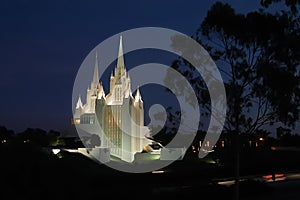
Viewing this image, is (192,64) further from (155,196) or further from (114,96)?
(114,96)

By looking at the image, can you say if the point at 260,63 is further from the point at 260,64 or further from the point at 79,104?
the point at 79,104

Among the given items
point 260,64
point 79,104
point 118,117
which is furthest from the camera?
point 79,104

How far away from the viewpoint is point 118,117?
8169 cm

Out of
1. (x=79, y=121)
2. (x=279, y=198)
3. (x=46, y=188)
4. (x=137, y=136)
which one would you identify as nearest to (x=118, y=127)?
(x=137, y=136)

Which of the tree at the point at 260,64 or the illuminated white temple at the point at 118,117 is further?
the illuminated white temple at the point at 118,117

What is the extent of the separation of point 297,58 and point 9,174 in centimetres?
977

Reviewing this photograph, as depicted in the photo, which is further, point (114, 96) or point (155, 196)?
point (114, 96)

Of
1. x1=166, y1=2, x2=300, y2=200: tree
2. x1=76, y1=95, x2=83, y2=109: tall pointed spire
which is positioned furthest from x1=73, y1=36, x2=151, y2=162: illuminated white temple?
x1=166, y1=2, x2=300, y2=200: tree

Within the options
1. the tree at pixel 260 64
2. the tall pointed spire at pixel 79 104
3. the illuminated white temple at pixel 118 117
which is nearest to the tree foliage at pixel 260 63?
the tree at pixel 260 64

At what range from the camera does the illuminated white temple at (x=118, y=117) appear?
78375 mm


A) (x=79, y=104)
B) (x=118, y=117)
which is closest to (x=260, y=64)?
(x=118, y=117)

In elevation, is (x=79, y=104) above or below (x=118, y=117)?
above

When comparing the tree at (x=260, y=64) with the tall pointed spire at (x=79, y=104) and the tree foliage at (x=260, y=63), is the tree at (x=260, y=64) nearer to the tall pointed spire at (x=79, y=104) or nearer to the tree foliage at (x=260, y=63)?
the tree foliage at (x=260, y=63)

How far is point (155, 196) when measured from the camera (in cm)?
1316
